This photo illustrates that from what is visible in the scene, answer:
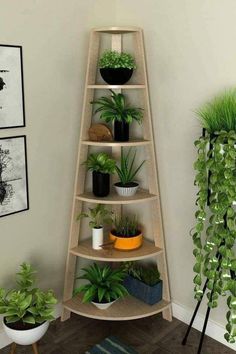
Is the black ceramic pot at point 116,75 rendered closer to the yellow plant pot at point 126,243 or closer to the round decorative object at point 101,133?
the round decorative object at point 101,133

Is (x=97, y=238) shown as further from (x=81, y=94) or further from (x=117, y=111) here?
(x=81, y=94)

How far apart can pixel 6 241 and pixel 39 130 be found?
63 centimetres

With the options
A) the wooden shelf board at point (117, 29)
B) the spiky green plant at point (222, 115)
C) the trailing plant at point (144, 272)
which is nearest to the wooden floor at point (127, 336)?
the trailing plant at point (144, 272)

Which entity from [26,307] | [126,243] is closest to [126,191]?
[126,243]

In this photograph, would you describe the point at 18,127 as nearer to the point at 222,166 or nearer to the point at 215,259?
the point at 222,166

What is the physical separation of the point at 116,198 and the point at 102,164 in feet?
0.70

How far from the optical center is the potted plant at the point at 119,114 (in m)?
2.02

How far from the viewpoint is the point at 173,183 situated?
86.1 inches

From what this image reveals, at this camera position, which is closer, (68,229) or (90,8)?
(90,8)

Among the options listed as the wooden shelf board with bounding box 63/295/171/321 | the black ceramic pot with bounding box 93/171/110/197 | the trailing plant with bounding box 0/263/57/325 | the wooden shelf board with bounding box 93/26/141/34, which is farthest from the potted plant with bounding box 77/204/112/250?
the wooden shelf board with bounding box 93/26/141/34

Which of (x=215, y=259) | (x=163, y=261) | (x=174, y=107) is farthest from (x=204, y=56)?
(x=163, y=261)

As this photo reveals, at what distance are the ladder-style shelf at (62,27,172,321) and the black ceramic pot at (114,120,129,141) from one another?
46mm

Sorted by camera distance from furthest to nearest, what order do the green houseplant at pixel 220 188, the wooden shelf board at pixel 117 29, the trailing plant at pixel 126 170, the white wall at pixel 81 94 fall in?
the trailing plant at pixel 126 170 < the wooden shelf board at pixel 117 29 < the white wall at pixel 81 94 < the green houseplant at pixel 220 188

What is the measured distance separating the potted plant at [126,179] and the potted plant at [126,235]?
0.24m
